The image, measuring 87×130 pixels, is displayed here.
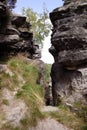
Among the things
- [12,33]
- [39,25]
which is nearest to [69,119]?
[12,33]

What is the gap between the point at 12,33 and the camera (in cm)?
1775

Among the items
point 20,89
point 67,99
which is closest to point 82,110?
point 67,99

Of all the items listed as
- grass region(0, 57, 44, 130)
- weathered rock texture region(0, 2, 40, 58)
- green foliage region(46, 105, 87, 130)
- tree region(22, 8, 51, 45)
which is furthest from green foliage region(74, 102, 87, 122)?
tree region(22, 8, 51, 45)

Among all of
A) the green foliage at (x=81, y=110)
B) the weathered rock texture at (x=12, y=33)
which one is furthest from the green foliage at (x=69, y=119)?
the weathered rock texture at (x=12, y=33)

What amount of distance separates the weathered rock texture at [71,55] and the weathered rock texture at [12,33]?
3.55m

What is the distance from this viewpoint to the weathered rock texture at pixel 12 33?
17.3 m

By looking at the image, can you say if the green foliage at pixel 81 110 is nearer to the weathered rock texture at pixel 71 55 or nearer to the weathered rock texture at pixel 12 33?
the weathered rock texture at pixel 71 55

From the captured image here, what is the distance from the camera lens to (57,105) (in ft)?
46.3

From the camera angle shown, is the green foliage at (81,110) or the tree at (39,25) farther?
the tree at (39,25)

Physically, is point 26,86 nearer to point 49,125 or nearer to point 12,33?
point 49,125

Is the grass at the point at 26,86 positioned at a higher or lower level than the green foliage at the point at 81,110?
higher

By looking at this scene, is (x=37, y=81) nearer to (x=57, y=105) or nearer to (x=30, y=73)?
(x=30, y=73)

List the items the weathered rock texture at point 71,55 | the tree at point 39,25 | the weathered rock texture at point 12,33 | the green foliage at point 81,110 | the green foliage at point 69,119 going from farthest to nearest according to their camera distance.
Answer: the tree at point 39,25 < the weathered rock texture at point 12,33 < the weathered rock texture at point 71,55 < the green foliage at point 81,110 < the green foliage at point 69,119

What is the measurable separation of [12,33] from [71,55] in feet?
17.5
